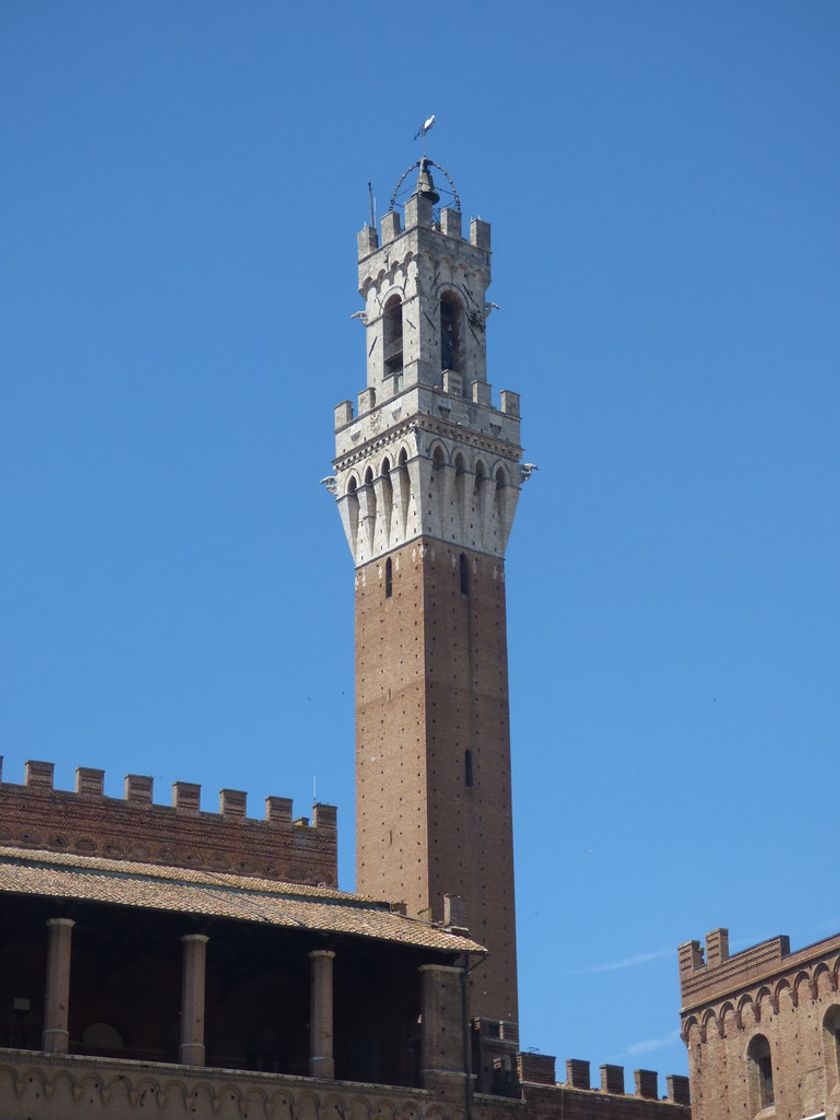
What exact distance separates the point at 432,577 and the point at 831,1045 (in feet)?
74.0

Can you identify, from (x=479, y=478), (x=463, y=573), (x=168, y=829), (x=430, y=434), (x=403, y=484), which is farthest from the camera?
(x=479, y=478)

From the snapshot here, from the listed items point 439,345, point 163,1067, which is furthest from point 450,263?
point 163,1067

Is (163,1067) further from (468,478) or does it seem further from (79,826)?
(468,478)

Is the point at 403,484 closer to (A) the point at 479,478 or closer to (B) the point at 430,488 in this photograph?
(B) the point at 430,488

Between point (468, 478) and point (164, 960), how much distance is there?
82.3 feet

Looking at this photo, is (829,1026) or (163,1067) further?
(829,1026)

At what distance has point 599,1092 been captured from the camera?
57.3m

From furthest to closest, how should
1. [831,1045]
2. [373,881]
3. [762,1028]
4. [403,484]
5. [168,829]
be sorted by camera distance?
[403,484] < [373,881] < [168,829] < [762,1028] < [831,1045]

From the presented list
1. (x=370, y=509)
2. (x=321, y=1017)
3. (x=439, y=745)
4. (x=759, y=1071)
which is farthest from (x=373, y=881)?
(x=321, y=1017)

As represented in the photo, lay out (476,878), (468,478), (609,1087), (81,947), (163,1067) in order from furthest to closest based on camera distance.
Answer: (468,478) → (476,878) → (609,1087) → (81,947) → (163,1067)

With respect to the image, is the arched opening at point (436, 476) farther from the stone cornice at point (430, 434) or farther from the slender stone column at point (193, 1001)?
the slender stone column at point (193, 1001)

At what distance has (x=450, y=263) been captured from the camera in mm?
74562

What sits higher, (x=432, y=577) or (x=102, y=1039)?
(x=432, y=577)

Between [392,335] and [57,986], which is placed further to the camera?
[392,335]
